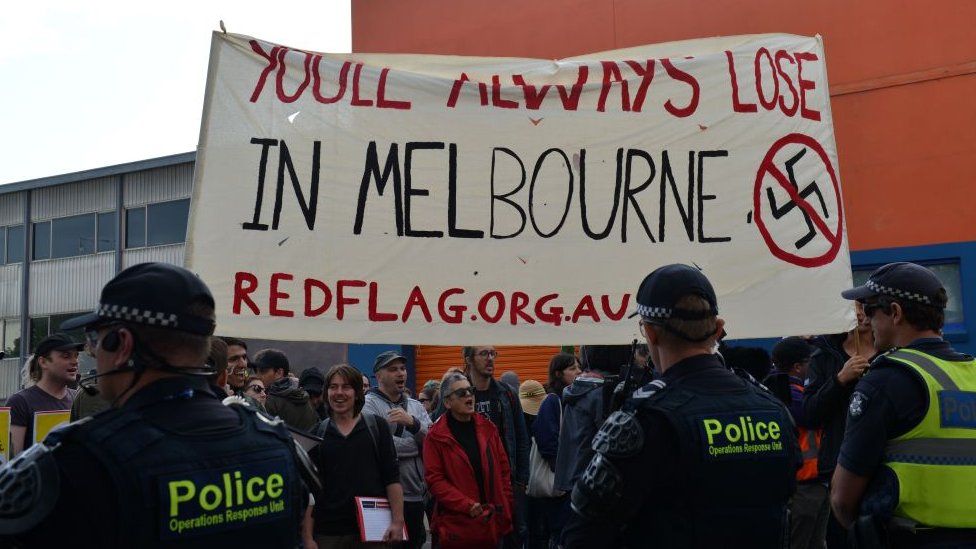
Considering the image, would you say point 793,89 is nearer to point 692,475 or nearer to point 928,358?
point 928,358

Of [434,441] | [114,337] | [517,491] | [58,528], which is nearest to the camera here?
[58,528]

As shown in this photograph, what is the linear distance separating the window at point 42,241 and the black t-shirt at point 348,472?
36819 millimetres

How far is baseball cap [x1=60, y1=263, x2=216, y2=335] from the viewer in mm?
2760

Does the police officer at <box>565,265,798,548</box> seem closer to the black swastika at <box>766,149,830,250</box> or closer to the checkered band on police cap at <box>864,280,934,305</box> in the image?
the checkered band on police cap at <box>864,280,934,305</box>

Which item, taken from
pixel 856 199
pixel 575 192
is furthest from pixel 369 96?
pixel 856 199

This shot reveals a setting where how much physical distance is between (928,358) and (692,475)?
4.19 ft

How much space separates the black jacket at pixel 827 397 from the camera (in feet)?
21.7

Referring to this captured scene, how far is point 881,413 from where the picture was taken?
156 inches

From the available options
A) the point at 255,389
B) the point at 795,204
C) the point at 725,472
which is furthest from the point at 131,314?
the point at 255,389

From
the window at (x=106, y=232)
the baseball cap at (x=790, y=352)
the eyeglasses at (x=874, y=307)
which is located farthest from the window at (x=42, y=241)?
the eyeglasses at (x=874, y=307)

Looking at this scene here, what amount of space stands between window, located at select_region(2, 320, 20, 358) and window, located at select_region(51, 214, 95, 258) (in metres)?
3.31

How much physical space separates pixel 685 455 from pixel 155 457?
66.1 inches

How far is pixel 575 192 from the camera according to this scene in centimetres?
559

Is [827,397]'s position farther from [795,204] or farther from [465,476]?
[465,476]
